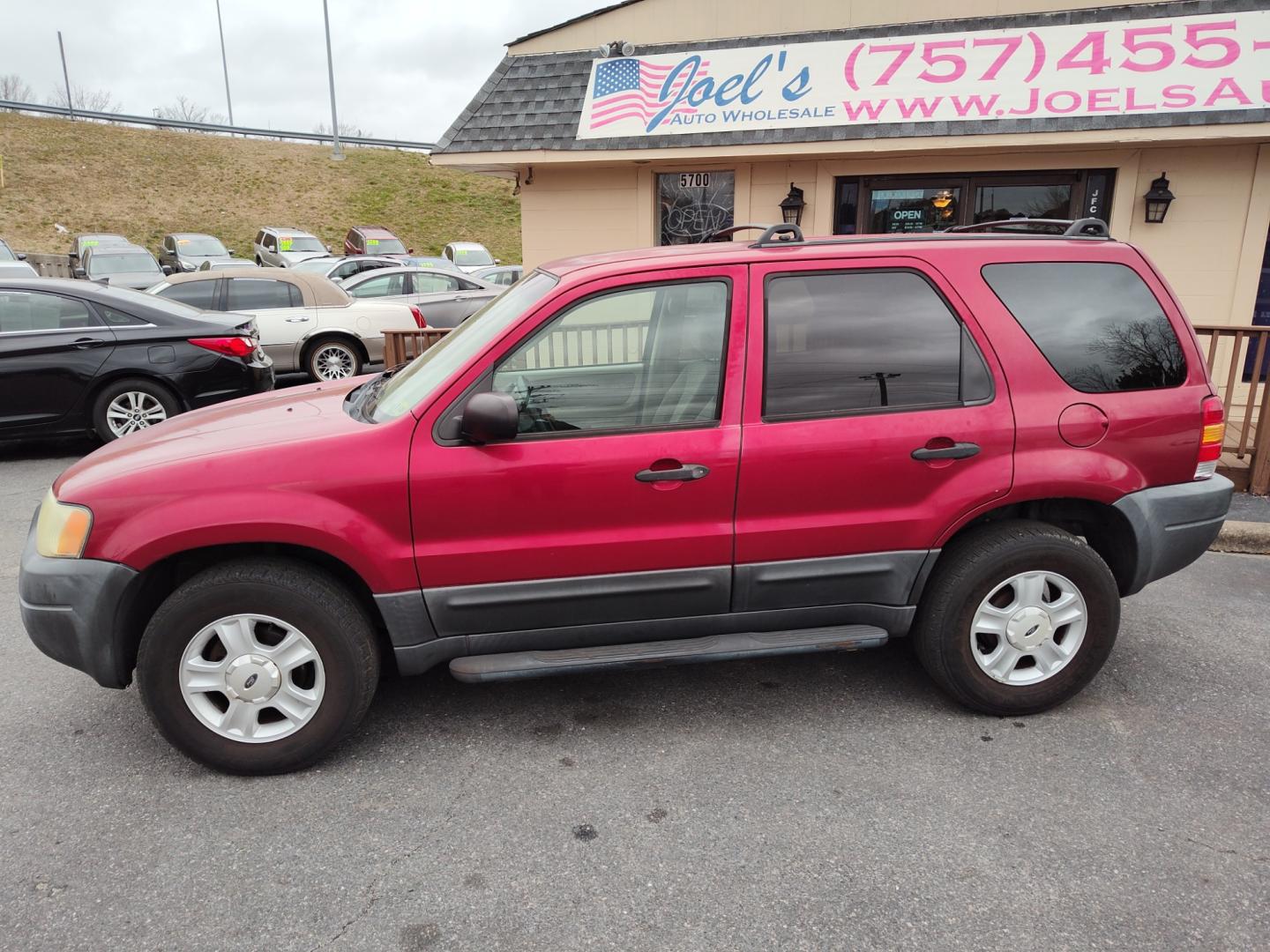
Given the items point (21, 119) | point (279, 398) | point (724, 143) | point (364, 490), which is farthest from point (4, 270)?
point (21, 119)

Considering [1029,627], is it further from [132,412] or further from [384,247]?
[384,247]

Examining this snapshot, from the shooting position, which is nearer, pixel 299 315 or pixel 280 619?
pixel 280 619

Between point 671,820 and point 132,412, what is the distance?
6740mm

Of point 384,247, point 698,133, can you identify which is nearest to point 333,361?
point 698,133

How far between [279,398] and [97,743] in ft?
4.99

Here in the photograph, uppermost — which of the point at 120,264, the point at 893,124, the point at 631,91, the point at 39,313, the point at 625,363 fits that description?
the point at 631,91

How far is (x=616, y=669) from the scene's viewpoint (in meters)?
3.17

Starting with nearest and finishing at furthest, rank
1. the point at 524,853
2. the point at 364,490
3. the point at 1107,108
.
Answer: the point at 524,853, the point at 364,490, the point at 1107,108

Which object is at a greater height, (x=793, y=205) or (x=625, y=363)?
(x=793, y=205)

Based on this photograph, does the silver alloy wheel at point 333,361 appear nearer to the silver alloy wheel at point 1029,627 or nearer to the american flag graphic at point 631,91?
the american flag graphic at point 631,91

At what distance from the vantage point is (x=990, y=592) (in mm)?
3334

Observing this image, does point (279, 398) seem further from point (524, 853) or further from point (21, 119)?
point (21, 119)

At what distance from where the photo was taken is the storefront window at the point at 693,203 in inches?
371

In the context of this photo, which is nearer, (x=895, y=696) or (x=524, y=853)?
(x=524, y=853)
